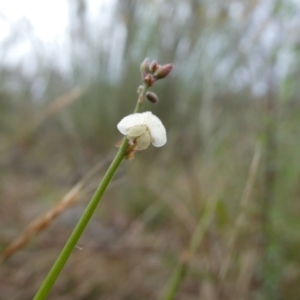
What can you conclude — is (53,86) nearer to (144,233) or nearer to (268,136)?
(144,233)

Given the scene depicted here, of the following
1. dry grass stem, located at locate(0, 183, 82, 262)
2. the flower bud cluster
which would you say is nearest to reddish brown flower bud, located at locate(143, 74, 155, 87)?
the flower bud cluster

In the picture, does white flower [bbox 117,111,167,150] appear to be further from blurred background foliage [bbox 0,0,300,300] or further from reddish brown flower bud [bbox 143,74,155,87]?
blurred background foliage [bbox 0,0,300,300]

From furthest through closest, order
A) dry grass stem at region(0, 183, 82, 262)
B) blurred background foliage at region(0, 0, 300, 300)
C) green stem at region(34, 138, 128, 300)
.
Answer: blurred background foliage at region(0, 0, 300, 300) → dry grass stem at region(0, 183, 82, 262) → green stem at region(34, 138, 128, 300)

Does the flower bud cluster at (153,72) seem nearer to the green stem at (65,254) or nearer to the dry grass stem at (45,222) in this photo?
the green stem at (65,254)

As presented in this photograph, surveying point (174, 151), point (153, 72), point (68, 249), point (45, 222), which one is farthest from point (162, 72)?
point (174, 151)

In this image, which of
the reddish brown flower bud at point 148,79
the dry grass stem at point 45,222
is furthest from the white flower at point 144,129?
the dry grass stem at point 45,222

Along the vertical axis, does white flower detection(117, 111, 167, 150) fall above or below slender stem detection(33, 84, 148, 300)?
above
